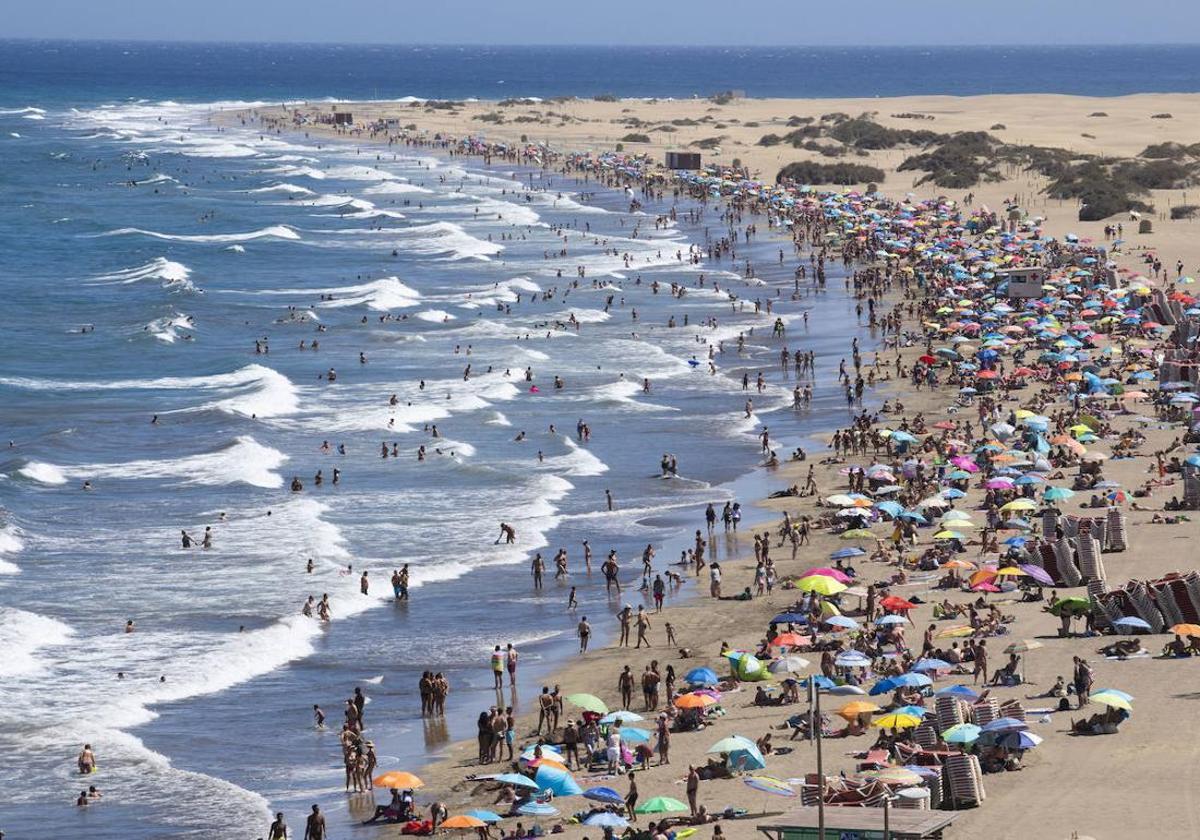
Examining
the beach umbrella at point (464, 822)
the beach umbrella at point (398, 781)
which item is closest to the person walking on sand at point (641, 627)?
the beach umbrella at point (398, 781)

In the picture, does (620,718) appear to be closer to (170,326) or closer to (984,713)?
(984,713)

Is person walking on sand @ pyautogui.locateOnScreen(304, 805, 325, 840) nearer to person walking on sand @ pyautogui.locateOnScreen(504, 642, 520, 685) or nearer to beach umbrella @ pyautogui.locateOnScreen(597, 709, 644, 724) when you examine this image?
beach umbrella @ pyautogui.locateOnScreen(597, 709, 644, 724)

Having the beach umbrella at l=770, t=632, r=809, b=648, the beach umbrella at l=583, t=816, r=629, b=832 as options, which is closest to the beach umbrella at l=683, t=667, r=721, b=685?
the beach umbrella at l=770, t=632, r=809, b=648

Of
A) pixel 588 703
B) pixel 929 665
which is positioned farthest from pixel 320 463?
pixel 929 665

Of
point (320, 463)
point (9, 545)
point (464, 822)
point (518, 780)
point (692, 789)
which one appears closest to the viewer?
point (464, 822)

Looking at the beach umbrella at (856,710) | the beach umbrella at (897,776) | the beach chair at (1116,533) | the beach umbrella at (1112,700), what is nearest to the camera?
the beach umbrella at (897,776)

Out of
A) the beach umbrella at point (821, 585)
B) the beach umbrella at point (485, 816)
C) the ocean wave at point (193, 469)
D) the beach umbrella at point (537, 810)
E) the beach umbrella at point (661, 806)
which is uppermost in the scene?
the beach umbrella at point (821, 585)

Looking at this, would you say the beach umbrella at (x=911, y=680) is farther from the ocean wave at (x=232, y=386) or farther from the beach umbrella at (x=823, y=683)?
the ocean wave at (x=232, y=386)
